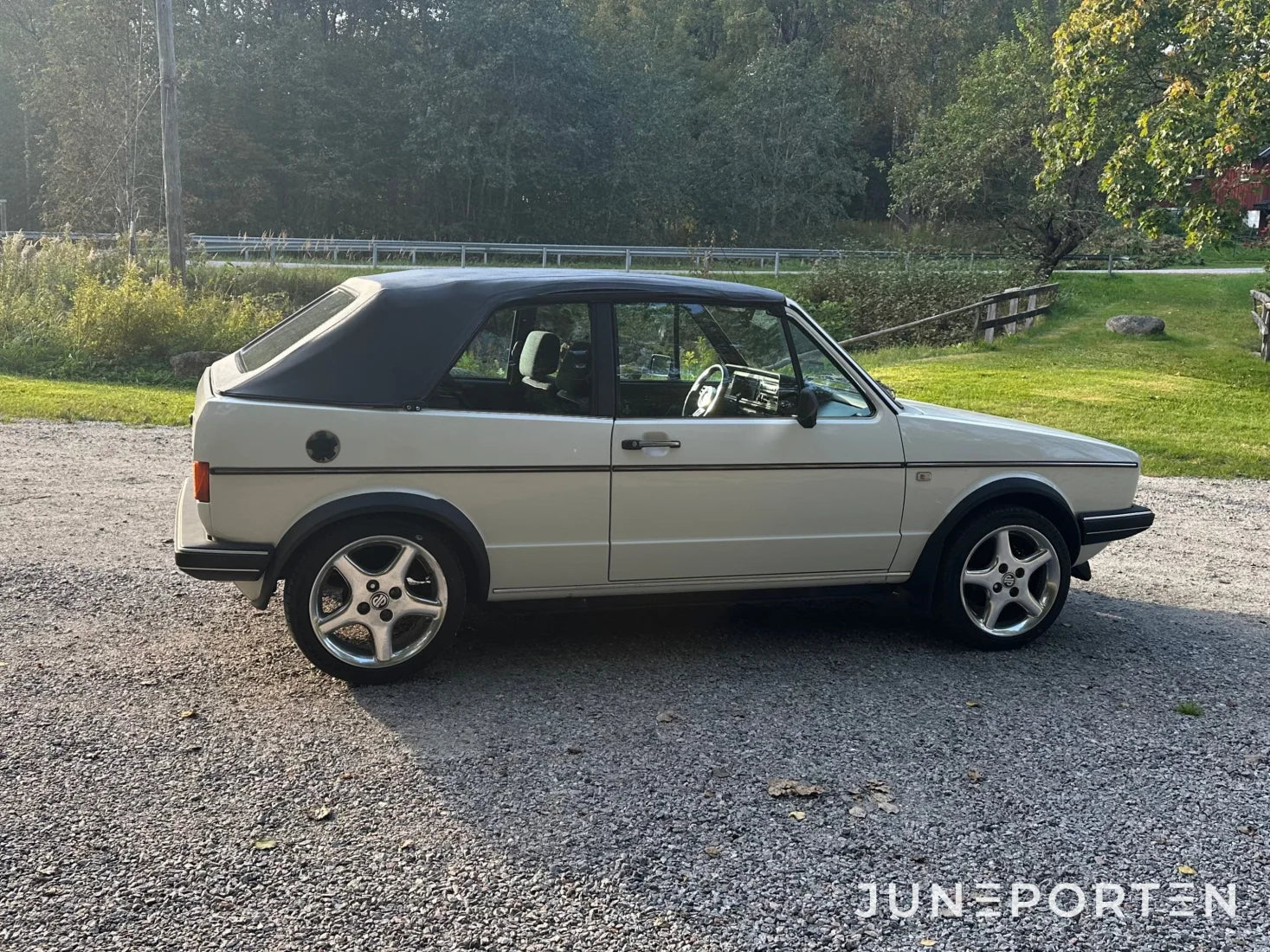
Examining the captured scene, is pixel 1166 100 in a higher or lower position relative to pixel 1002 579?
higher

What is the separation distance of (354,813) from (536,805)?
0.60 meters

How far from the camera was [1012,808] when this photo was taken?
407cm

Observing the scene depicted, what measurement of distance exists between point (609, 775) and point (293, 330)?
2537mm

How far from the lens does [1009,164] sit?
133 ft

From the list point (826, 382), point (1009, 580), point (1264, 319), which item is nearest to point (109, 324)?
point (826, 382)

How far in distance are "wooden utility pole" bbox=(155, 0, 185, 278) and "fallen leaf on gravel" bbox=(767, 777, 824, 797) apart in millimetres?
18687

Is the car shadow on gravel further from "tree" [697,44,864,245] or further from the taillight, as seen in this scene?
"tree" [697,44,864,245]

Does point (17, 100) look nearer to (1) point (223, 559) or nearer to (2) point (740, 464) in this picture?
(1) point (223, 559)

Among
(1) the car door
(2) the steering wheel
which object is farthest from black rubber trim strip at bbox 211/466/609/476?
(2) the steering wheel

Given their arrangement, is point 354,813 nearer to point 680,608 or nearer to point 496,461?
point 496,461

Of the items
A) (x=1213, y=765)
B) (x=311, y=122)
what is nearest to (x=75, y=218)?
(x=311, y=122)

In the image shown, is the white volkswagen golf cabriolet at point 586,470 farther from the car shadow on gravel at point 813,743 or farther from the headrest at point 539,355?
the car shadow on gravel at point 813,743

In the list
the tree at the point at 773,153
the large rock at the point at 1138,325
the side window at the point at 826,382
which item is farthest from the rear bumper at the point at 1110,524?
the tree at the point at 773,153

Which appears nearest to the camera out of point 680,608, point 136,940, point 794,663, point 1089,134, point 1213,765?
point 136,940
